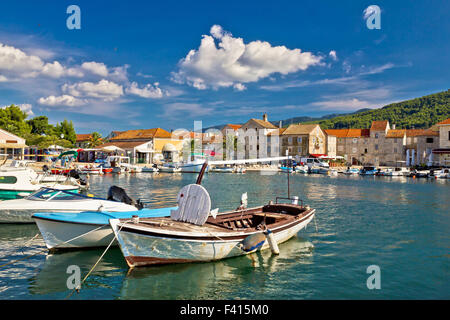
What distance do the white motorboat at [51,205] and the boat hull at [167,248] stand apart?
228 inches

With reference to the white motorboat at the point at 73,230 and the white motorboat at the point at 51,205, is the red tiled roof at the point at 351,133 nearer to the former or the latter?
the white motorboat at the point at 51,205

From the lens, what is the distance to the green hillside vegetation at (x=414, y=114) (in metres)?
134

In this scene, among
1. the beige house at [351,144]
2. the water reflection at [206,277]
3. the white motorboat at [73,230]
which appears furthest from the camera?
the beige house at [351,144]

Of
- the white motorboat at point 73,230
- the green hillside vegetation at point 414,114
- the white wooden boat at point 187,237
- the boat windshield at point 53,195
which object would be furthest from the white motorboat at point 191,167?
the green hillside vegetation at point 414,114

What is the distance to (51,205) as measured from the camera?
52.1ft

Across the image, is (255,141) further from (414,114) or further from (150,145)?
(414,114)

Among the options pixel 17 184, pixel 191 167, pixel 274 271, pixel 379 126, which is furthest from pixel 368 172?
pixel 17 184

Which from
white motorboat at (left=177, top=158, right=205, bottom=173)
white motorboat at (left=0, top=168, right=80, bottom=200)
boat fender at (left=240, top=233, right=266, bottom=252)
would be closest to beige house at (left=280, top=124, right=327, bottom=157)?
white motorboat at (left=177, top=158, right=205, bottom=173)

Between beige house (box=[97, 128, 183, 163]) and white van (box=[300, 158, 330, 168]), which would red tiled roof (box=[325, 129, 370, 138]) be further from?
beige house (box=[97, 128, 183, 163])

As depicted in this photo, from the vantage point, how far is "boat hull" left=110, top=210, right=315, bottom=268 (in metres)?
10.2

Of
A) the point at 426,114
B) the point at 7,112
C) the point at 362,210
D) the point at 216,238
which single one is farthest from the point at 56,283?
the point at 426,114

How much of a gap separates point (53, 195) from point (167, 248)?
8788 millimetres

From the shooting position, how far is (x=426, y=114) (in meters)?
141
